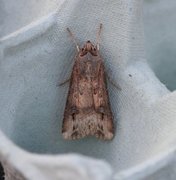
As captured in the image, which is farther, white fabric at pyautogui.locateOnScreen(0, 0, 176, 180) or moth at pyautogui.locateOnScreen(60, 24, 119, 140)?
moth at pyautogui.locateOnScreen(60, 24, 119, 140)

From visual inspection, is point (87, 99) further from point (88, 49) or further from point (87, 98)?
point (88, 49)

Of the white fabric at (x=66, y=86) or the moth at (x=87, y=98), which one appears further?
the moth at (x=87, y=98)

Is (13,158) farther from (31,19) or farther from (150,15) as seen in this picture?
(150,15)

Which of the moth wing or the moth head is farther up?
the moth head

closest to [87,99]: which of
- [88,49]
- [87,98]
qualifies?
[87,98]

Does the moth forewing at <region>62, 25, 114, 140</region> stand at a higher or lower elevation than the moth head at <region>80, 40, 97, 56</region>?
lower

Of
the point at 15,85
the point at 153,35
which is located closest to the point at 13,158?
the point at 15,85
